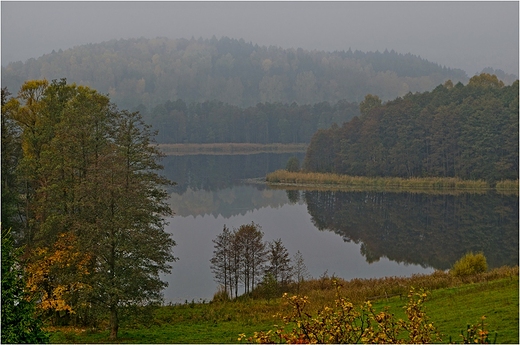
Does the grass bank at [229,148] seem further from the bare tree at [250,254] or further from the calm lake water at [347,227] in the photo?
the bare tree at [250,254]

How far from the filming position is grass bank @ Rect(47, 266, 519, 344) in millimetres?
12516

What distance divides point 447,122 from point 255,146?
212 ft

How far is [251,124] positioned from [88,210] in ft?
376

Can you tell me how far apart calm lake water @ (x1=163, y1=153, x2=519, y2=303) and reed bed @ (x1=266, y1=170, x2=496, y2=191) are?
430cm

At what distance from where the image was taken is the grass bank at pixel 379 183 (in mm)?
60031

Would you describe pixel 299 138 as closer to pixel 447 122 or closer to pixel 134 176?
pixel 447 122

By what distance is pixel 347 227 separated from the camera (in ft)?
139

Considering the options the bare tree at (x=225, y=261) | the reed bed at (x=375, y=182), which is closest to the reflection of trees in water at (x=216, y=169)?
the reed bed at (x=375, y=182)

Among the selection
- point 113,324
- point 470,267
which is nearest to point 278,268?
point 470,267

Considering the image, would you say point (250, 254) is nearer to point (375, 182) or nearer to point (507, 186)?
point (507, 186)

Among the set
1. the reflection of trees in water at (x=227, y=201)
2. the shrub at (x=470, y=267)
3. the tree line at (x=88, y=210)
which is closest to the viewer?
the tree line at (x=88, y=210)

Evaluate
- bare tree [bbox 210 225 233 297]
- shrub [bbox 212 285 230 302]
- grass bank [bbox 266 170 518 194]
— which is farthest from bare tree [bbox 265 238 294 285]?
grass bank [bbox 266 170 518 194]

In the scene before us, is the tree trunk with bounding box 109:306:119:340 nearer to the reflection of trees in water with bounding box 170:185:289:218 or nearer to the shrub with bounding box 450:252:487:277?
the shrub with bounding box 450:252:487:277

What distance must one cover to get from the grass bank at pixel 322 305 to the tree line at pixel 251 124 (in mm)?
105969
